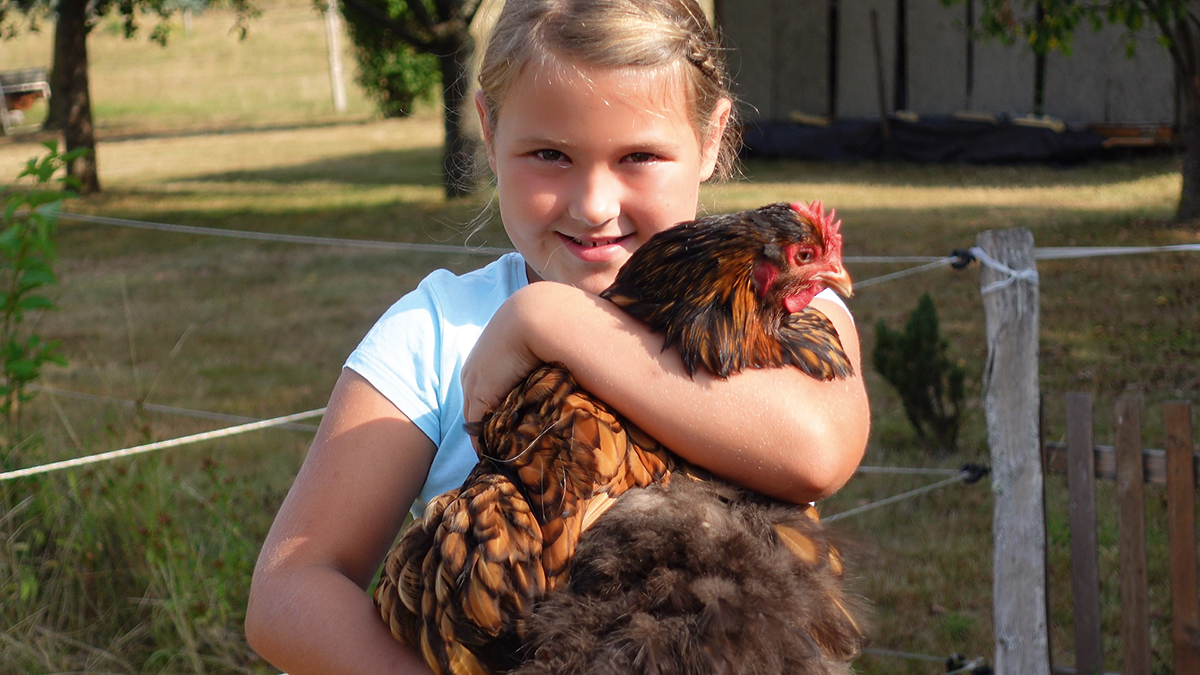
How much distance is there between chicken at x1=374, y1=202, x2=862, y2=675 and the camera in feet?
4.37

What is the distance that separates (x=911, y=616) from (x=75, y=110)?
1744 centimetres

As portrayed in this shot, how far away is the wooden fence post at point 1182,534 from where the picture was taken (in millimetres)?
3590

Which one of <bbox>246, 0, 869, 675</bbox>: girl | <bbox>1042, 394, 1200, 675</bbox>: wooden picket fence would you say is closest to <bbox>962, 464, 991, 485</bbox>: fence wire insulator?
<bbox>1042, 394, 1200, 675</bbox>: wooden picket fence

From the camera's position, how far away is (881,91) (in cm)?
1775

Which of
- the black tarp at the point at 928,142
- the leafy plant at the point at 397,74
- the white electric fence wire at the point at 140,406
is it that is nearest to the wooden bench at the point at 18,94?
the leafy plant at the point at 397,74

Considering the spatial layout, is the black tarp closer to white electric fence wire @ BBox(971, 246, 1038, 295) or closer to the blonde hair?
white electric fence wire @ BBox(971, 246, 1038, 295)

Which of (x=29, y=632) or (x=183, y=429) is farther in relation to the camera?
(x=183, y=429)

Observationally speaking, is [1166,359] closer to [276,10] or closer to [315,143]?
[315,143]

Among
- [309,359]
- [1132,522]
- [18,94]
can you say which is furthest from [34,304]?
[18,94]

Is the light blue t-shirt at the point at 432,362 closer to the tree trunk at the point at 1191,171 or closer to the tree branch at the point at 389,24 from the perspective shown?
the tree trunk at the point at 1191,171

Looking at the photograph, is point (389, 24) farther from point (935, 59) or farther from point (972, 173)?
point (935, 59)

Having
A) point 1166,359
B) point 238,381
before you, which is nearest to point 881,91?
point 1166,359

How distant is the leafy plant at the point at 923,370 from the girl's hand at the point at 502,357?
4.56 meters

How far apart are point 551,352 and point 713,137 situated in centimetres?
73
